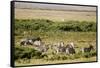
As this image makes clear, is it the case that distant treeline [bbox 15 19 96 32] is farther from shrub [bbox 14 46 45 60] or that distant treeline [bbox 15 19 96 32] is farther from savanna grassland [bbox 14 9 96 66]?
shrub [bbox 14 46 45 60]

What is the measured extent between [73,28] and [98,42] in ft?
1.04

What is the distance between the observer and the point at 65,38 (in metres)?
2.04

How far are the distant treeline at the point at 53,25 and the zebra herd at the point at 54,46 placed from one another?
10 cm

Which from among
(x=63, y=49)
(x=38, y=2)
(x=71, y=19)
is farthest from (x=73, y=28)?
(x=38, y=2)

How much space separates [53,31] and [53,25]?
0.18 ft

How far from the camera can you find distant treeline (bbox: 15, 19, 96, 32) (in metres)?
1.89

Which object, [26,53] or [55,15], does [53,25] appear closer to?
[55,15]

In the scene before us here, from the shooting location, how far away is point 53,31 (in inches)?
78.7

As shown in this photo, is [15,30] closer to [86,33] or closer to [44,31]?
[44,31]

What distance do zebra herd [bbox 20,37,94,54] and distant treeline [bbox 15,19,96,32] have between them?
102mm

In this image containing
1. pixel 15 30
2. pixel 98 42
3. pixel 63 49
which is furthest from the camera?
pixel 98 42

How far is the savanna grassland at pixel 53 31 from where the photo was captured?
6.15 feet

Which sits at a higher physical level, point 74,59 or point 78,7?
point 78,7

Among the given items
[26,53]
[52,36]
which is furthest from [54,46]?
[26,53]
